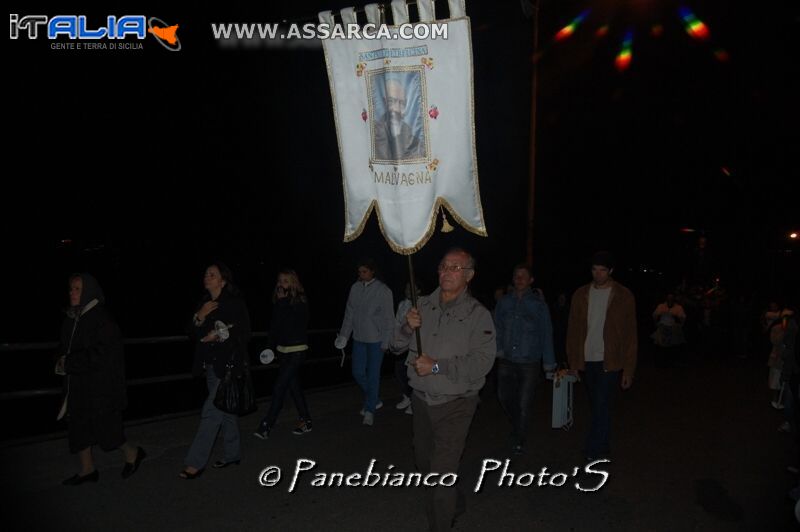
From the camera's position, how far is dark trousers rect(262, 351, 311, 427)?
24.1 ft

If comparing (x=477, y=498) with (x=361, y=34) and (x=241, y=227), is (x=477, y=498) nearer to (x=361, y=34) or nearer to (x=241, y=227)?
(x=361, y=34)

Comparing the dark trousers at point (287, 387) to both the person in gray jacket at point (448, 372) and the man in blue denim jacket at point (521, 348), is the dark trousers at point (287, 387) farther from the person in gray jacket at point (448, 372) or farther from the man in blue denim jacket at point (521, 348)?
the person in gray jacket at point (448, 372)

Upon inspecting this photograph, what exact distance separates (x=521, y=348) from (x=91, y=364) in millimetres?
4072

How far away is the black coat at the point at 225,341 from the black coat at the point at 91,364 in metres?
0.74

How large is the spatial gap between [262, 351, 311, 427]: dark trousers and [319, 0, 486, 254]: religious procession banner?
3166mm

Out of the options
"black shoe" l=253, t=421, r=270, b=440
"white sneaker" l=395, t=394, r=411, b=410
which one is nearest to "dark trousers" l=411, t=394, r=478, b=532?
"black shoe" l=253, t=421, r=270, b=440

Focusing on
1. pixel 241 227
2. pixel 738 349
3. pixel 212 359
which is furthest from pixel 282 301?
pixel 241 227

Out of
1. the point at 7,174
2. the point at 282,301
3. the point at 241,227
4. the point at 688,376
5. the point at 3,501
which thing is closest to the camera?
the point at 3,501

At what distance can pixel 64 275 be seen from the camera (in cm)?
5638

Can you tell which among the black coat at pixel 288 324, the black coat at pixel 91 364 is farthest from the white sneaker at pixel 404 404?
the black coat at pixel 91 364

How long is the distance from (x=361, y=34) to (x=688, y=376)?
36.8 feet

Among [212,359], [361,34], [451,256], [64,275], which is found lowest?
[64,275]

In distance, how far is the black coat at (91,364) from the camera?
5605 mm

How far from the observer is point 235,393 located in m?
6.01
